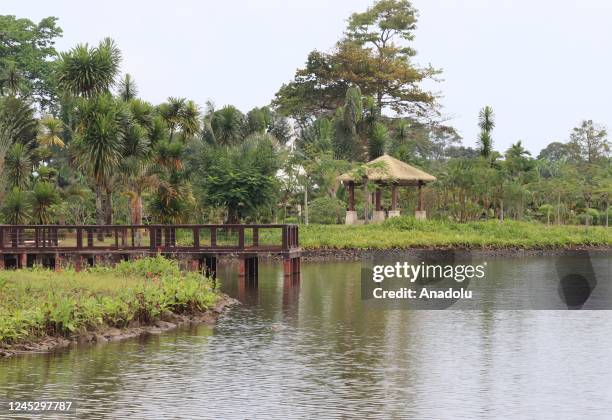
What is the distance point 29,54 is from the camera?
94.8m

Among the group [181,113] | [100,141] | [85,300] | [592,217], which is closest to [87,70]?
[100,141]

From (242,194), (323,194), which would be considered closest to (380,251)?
(242,194)

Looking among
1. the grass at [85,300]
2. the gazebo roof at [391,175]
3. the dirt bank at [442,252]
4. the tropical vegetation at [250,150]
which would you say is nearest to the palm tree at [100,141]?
the tropical vegetation at [250,150]

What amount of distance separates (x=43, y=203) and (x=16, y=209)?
1.48 metres

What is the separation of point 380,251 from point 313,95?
37193mm

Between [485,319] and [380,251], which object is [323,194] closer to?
[380,251]

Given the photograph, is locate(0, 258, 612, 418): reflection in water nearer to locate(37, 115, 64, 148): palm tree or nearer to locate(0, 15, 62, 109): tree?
locate(37, 115, 64, 148): palm tree

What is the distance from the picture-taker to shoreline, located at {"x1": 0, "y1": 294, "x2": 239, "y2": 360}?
81.4ft

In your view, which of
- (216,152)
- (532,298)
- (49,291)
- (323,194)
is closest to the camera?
(49,291)

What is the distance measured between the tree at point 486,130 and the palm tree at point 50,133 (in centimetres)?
3401

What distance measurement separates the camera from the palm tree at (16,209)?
182 ft

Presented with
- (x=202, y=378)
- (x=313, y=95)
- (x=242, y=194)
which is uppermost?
(x=313, y=95)

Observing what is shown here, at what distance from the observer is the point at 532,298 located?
39.3 meters

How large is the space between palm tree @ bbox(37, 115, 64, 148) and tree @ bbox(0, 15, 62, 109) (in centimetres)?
1625
